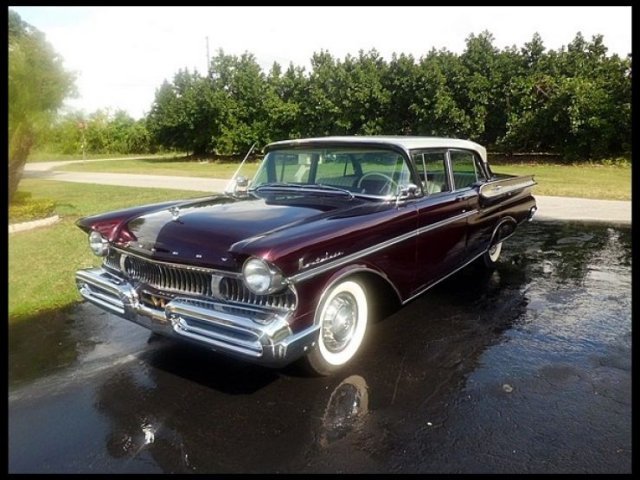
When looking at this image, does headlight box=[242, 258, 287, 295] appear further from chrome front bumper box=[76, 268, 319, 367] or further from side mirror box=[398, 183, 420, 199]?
side mirror box=[398, 183, 420, 199]

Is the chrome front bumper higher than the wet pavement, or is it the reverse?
the chrome front bumper

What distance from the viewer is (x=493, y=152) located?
981 inches

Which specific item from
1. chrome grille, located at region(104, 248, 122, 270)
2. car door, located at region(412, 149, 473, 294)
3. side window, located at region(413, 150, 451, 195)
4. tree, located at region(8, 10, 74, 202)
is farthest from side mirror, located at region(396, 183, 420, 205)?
tree, located at region(8, 10, 74, 202)

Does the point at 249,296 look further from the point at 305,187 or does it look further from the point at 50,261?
the point at 50,261

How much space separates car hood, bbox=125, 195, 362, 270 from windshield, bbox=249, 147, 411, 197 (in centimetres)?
24

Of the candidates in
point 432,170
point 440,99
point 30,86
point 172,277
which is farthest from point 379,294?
point 440,99

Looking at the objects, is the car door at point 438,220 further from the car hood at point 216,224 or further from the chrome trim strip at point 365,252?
the car hood at point 216,224

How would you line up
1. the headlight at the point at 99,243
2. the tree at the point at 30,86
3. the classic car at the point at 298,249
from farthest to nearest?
the tree at the point at 30,86, the headlight at the point at 99,243, the classic car at the point at 298,249

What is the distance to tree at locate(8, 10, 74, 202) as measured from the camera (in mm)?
8031

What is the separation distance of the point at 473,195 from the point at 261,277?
2.76 m

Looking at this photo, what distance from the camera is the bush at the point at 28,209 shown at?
8.44 m

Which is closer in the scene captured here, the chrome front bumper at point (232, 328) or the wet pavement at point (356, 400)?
the wet pavement at point (356, 400)

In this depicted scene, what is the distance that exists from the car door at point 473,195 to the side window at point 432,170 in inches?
6.4

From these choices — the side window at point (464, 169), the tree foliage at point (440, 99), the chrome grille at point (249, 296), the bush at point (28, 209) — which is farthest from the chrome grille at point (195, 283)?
the tree foliage at point (440, 99)
